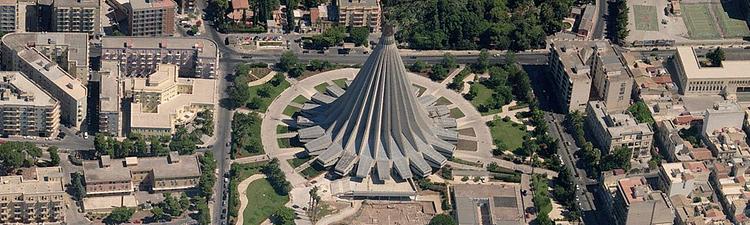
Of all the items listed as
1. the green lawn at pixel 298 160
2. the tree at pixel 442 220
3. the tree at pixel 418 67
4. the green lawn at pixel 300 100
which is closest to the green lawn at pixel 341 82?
the green lawn at pixel 300 100

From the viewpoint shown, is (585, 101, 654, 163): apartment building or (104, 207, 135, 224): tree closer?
(104, 207, 135, 224): tree

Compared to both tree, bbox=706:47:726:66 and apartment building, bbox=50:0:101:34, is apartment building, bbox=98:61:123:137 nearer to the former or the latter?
apartment building, bbox=50:0:101:34

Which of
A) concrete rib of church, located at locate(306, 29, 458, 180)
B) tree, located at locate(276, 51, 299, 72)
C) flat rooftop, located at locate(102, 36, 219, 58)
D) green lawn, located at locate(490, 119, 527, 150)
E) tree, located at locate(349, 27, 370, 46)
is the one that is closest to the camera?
concrete rib of church, located at locate(306, 29, 458, 180)

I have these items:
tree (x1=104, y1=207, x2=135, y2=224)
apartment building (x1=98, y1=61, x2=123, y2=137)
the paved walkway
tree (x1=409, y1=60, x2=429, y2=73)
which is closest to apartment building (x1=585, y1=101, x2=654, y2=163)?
tree (x1=409, y1=60, x2=429, y2=73)

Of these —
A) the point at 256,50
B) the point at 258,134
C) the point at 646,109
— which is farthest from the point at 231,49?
the point at 646,109

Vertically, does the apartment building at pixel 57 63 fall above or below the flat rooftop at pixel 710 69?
below

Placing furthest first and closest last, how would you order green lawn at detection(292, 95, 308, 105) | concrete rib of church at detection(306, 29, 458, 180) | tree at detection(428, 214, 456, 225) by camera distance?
green lawn at detection(292, 95, 308, 105) < concrete rib of church at detection(306, 29, 458, 180) < tree at detection(428, 214, 456, 225)

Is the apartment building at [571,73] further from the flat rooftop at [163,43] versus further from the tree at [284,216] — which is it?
the tree at [284,216]
